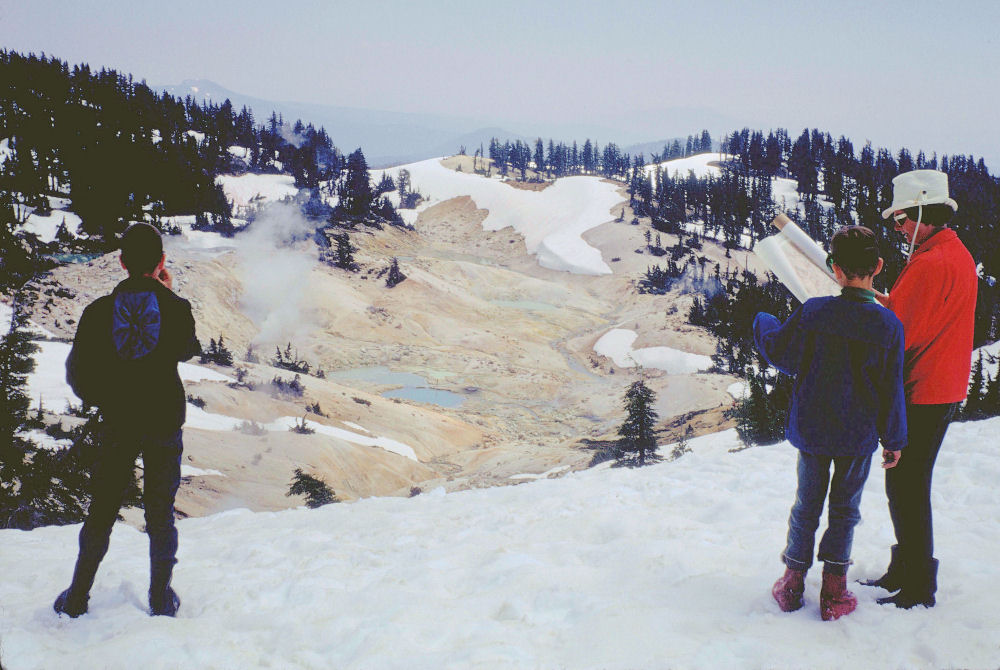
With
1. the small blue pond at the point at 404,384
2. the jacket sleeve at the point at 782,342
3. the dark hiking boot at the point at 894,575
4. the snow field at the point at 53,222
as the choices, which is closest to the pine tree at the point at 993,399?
the dark hiking boot at the point at 894,575

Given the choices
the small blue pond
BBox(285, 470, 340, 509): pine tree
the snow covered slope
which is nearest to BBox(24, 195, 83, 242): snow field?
the small blue pond

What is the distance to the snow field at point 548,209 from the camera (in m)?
78.0

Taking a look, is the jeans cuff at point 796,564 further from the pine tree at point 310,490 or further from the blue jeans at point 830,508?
the pine tree at point 310,490

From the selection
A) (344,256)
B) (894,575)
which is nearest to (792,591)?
(894,575)

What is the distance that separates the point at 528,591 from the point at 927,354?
2904 millimetres

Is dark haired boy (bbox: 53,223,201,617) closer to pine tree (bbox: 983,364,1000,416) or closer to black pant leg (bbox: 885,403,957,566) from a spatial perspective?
black pant leg (bbox: 885,403,957,566)

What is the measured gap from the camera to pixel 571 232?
8525cm

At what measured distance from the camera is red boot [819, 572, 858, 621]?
10.9 ft

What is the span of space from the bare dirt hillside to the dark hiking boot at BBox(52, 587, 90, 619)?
784cm

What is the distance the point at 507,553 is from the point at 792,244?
3.33 m

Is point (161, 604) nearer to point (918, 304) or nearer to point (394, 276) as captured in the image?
point (918, 304)

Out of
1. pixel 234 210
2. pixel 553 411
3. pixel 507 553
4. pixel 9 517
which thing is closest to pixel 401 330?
pixel 553 411

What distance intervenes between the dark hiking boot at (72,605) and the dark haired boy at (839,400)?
13.7 ft

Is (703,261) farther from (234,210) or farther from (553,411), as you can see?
(234,210)
